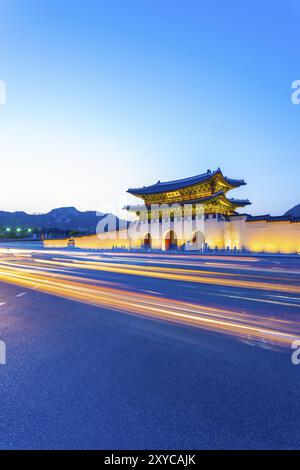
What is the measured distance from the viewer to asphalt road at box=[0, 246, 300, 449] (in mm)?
1979

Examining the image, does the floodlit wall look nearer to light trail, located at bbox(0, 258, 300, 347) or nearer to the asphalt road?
the asphalt road

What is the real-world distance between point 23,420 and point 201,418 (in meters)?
1.62

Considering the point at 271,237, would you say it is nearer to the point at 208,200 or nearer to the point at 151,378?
the point at 208,200

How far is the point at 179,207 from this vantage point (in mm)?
34062

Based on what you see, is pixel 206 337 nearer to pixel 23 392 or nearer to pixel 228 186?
pixel 23 392

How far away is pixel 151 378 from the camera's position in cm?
279

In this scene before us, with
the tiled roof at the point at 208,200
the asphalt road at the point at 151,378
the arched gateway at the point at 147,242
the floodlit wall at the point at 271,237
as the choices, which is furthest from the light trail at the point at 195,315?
the arched gateway at the point at 147,242

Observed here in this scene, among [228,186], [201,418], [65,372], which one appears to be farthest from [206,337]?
[228,186]

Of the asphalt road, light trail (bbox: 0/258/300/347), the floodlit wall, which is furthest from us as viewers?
the floodlit wall

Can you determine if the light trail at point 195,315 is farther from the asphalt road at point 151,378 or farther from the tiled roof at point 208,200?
the tiled roof at point 208,200

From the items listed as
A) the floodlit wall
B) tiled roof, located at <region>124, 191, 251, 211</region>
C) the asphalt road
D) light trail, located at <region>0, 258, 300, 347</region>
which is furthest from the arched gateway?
the asphalt road

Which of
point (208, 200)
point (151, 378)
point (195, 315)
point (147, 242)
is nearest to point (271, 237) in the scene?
point (208, 200)

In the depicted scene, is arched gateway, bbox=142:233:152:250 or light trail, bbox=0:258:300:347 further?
arched gateway, bbox=142:233:152:250

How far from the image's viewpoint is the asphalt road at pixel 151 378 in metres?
1.98
